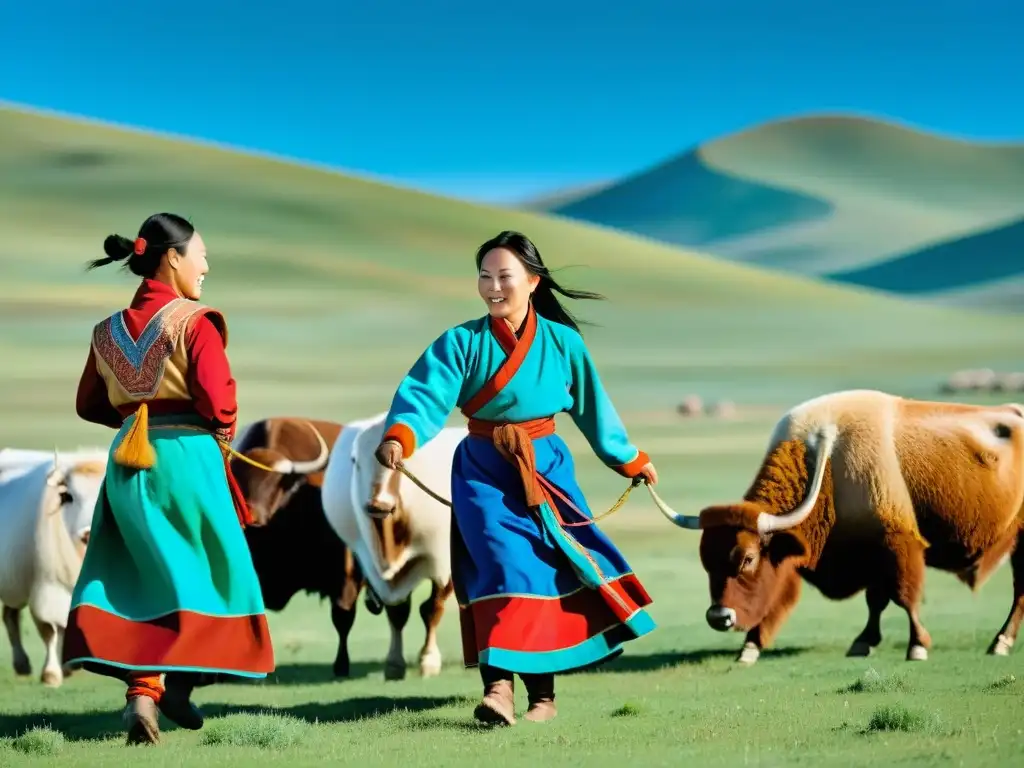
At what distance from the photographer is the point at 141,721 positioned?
238 inches

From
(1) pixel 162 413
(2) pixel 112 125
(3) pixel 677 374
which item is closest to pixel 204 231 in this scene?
(2) pixel 112 125

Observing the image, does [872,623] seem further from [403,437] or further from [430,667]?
[403,437]

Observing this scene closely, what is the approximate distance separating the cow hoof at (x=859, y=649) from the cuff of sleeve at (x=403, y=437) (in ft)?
11.0

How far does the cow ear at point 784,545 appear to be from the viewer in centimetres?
818

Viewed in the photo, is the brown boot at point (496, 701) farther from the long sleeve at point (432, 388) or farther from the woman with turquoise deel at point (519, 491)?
the long sleeve at point (432, 388)

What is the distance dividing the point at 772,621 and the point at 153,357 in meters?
3.76

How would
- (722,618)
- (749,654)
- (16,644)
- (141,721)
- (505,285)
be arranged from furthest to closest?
1. (16,644)
2. (749,654)
3. (722,618)
4. (505,285)
5. (141,721)

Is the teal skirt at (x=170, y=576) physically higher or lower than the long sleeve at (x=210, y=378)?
lower

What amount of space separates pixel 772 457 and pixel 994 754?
3522 millimetres

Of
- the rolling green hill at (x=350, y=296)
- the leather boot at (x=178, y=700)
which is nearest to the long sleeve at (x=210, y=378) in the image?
the leather boot at (x=178, y=700)

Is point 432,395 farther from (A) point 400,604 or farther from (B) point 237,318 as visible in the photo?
(B) point 237,318

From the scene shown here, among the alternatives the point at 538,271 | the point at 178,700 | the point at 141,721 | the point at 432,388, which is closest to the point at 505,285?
the point at 538,271

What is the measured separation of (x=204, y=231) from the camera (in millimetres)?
65188

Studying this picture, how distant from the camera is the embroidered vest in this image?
20.4ft
